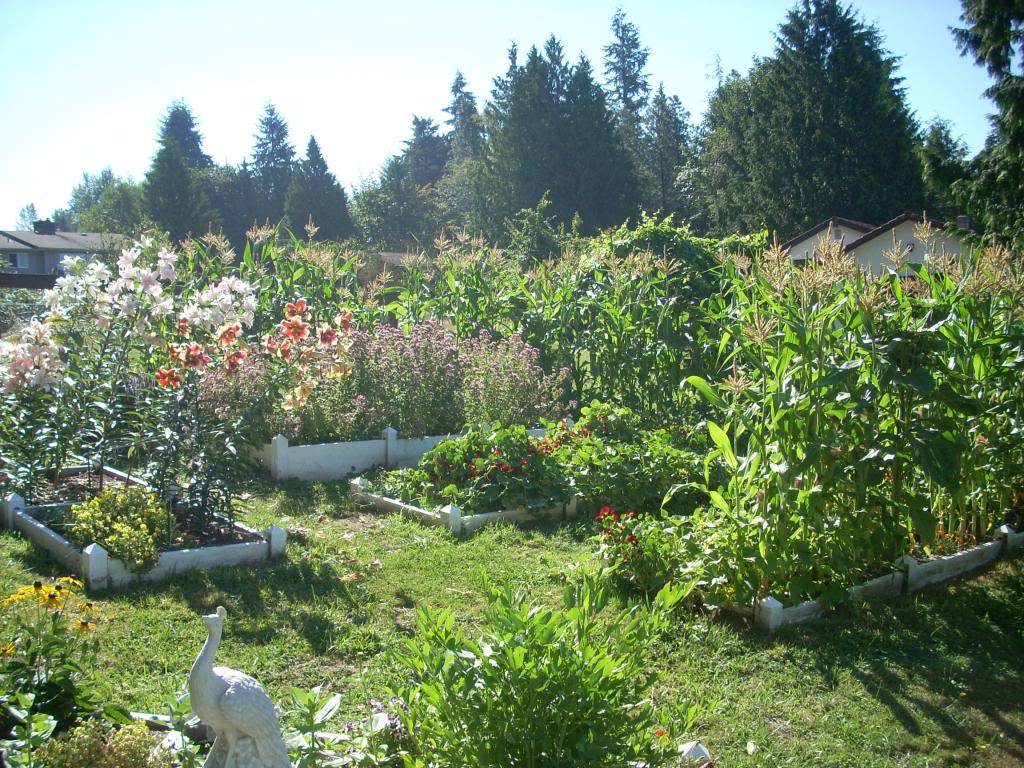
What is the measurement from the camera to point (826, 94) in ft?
111

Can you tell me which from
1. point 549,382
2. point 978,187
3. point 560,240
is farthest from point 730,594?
point 560,240

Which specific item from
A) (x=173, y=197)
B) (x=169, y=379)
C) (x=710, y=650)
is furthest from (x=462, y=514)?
(x=173, y=197)

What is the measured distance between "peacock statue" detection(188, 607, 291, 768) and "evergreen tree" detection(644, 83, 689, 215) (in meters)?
42.8

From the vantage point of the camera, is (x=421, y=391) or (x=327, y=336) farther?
(x=421, y=391)

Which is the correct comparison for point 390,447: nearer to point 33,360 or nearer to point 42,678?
point 33,360

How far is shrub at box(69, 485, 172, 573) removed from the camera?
4.83 metres

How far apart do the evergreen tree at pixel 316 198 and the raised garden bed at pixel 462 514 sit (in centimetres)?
4132

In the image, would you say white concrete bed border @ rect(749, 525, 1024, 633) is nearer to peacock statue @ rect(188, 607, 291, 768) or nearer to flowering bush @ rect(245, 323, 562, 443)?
peacock statue @ rect(188, 607, 291, 768)

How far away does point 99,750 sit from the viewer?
7.71ft

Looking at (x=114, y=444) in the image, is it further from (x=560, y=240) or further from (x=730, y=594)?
(x=560, y=240)

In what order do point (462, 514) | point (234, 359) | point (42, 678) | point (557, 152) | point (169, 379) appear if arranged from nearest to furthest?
point (42, 678) < point (169, 379) < point (234, 359) < point (462, 514) < point (557, 152)

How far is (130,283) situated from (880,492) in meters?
4.90

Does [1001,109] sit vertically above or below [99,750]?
above

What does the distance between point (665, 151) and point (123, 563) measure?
1762 inches
